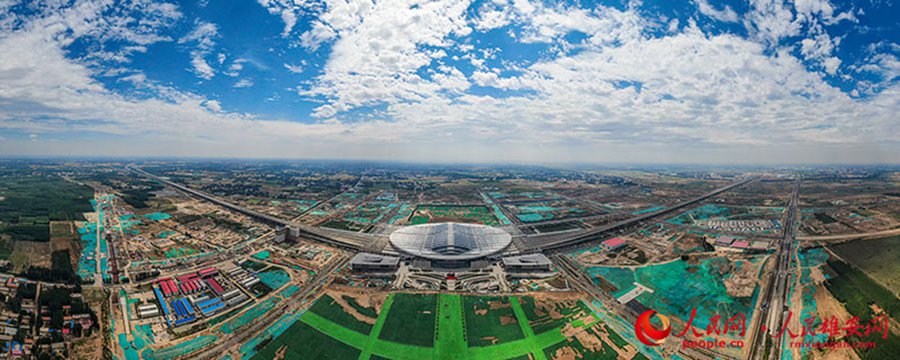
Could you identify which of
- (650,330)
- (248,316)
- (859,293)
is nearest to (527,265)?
(650,330)

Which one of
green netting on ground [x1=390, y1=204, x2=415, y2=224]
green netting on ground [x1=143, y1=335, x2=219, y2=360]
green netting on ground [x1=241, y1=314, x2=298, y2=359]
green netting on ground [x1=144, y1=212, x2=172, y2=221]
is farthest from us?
green netting on ground [x1=390, y1=204, x2=415, y2=224]

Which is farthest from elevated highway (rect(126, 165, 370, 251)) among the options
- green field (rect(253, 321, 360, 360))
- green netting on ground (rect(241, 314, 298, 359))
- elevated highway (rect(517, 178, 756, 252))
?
elevated highway (rect(517, 178, 756, 252))

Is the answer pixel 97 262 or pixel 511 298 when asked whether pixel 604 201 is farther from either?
pixel 97 262

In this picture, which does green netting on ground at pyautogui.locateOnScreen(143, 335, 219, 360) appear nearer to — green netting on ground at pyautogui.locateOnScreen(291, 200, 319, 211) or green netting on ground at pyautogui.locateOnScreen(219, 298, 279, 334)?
green netting on ground at pyautogui.locateOnScreen(219, 298, 279, 334)

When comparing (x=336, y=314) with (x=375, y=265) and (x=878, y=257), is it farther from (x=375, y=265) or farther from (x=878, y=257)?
(x=878, y=257)

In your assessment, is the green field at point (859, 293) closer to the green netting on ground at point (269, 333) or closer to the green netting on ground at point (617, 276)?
the green netting on ground at point (617, 276)

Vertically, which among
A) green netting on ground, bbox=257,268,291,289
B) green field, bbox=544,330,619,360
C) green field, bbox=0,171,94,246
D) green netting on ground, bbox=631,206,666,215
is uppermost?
green field, bbox=0,171,94,246
